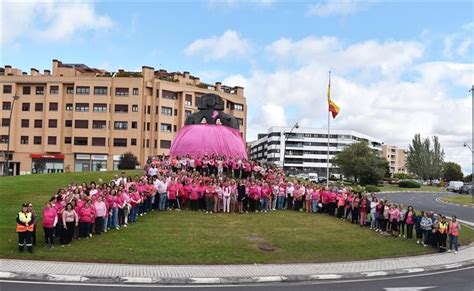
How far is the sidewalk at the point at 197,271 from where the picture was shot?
13688mm

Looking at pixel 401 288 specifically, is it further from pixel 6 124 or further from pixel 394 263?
pixel 6 124

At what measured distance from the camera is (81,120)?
7988 cm

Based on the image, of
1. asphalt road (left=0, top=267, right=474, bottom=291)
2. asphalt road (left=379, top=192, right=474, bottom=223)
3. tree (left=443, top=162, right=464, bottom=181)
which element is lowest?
asphalt road (left=0, top=267, right=474, bottom=291)

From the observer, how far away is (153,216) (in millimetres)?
22922

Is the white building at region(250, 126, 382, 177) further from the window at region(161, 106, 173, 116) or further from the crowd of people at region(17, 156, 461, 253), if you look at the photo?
the crowd of people at region(17, 156, 461, 253)

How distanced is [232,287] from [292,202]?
1442 cm

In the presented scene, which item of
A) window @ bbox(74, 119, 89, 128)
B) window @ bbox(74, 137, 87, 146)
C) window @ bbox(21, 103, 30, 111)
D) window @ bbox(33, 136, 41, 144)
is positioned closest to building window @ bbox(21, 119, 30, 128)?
window @ bbox(21, 103, 30, 111)

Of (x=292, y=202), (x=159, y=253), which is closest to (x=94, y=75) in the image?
(x=292, y=202)

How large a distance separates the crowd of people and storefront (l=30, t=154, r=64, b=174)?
53438mm

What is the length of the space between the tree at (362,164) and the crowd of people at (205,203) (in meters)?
46.5

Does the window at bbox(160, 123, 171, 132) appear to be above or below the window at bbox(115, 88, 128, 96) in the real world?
below

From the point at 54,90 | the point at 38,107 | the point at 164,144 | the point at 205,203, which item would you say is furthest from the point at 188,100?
the point at 205,203

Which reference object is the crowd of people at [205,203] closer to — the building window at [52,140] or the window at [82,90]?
the window at [82,90]

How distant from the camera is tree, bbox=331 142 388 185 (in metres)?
75.8
